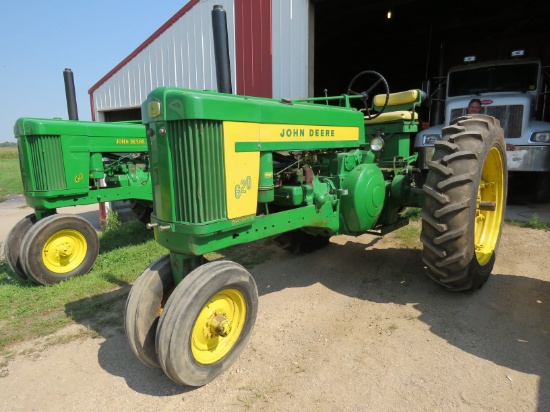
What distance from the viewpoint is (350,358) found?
2631 mm

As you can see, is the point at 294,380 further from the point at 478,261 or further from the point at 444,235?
the point at 478,261

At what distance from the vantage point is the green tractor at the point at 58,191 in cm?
431

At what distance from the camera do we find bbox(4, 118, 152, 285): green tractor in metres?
4.31

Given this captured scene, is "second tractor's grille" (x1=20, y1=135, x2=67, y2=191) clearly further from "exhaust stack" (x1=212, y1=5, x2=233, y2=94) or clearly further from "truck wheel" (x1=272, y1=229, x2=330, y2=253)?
"truck wheel" (x1=272, y1=229, x2=330, y2=253)

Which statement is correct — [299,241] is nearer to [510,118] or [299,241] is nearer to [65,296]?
[65,296]

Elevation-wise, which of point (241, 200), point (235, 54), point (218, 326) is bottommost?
point (218, 326)

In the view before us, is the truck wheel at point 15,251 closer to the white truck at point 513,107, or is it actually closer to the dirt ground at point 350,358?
the dirt ground at point 350,358

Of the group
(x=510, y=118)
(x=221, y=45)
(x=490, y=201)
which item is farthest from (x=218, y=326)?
(x=510, y=118)

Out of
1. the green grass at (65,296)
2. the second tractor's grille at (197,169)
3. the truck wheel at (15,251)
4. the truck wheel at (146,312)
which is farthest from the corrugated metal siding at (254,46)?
the truck wheel at (146,312)

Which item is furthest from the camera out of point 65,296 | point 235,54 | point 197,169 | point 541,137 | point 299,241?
point 235,54

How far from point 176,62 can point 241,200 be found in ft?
23.3

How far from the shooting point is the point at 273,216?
2.80 metres

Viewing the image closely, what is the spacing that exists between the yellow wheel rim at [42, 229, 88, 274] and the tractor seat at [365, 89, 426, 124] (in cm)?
363

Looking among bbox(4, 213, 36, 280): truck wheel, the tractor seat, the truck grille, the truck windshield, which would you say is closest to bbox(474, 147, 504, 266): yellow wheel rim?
the tractor seat
